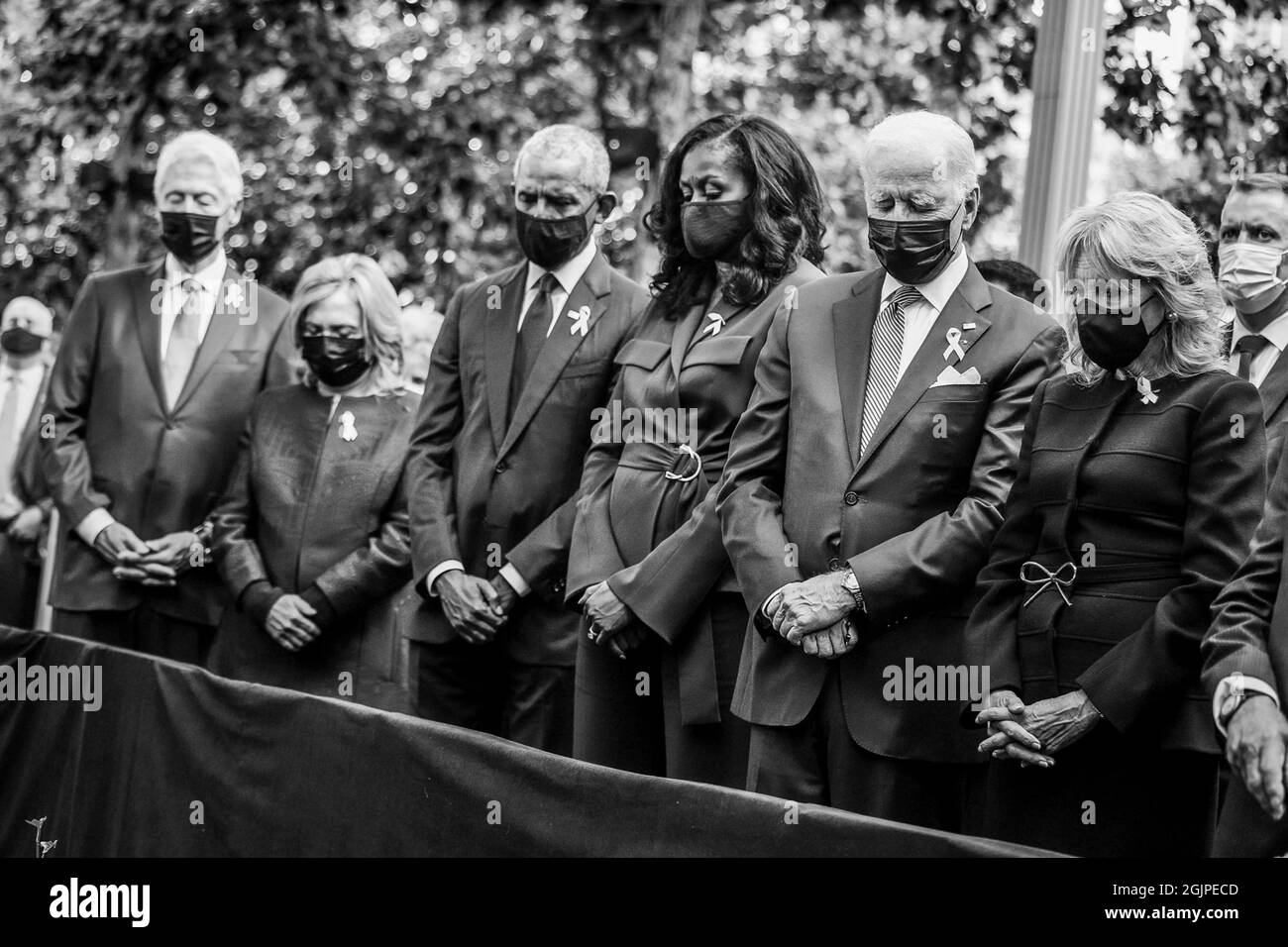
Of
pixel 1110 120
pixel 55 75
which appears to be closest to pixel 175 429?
pixel 1110 120

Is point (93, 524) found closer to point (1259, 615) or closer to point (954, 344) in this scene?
point (954, 344)

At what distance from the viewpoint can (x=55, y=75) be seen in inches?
433

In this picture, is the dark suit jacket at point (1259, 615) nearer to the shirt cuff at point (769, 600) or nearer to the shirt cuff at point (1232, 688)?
the shirt cuff at point (1232, 688)

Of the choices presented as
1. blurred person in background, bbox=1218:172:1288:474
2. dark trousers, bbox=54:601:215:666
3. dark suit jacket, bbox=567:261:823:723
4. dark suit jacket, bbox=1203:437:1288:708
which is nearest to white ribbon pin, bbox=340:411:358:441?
dark trousers, bbox=54:601:215:666

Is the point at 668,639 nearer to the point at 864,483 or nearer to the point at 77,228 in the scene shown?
the point at 864,483

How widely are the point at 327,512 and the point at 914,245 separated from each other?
2657 millimetres

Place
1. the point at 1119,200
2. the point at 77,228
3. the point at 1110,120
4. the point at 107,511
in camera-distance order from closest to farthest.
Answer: the point at 1119,200 → the point at 107,511 → the point at 1110,120 → the point at 77,228

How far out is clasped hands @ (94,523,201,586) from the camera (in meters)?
6.42

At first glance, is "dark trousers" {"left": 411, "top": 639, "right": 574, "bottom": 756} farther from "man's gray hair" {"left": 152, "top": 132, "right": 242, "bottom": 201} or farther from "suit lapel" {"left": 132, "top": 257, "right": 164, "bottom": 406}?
"man's gray hair" {"left": 152, "top": 132, "right": 242, "bottom": 201}

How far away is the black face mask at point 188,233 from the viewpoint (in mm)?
6695

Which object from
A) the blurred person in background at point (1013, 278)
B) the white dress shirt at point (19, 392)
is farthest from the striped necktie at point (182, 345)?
the blurred person in background at point (1013, 278)

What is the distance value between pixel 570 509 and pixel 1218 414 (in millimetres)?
2187

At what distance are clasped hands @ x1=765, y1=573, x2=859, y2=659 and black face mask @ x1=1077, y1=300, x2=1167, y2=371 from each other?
81cm

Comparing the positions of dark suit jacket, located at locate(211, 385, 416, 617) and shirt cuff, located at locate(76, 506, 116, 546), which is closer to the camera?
dark suit jacket, located at locate(211, 385, 416, 617)
